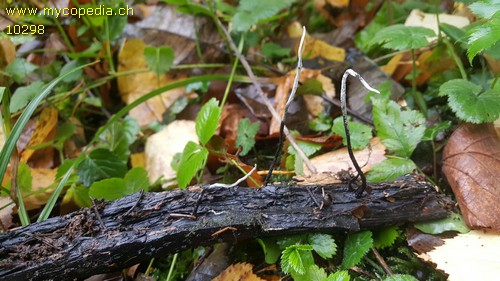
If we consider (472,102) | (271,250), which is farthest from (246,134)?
(472,102)

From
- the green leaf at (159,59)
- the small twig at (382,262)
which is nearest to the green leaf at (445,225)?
the small twig at (382,262)

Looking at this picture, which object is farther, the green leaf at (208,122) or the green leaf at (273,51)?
the green leaf at (273,51)

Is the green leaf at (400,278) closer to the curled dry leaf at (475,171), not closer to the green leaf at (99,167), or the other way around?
the curled dry leaf at (475,171)

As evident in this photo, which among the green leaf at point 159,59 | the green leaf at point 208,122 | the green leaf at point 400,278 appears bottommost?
the green leaf at point 400,278

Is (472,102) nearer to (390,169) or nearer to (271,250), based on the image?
(390,169)

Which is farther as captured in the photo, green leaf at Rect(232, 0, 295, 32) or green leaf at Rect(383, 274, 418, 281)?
green leaf at Rect(232, 0, 295, 32)

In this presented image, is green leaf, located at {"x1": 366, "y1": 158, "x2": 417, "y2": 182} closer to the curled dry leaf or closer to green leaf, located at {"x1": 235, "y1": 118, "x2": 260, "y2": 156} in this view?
the curled dry leaf

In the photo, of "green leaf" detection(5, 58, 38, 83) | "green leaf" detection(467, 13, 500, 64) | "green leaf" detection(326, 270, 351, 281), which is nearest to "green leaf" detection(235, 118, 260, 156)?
"green leaf" detection(326, 270, 351, 281)
